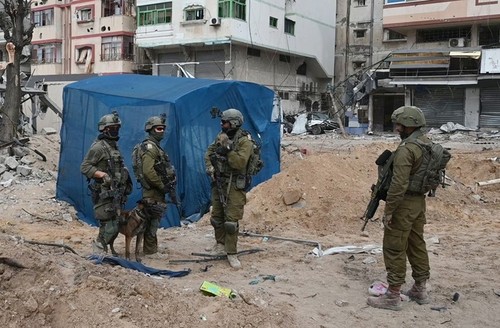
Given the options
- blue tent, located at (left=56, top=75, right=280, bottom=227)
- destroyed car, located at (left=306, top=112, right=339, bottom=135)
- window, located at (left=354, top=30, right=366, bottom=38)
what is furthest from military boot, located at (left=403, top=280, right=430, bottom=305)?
window, located at (left=354, top=30, right=366, bottom=38)

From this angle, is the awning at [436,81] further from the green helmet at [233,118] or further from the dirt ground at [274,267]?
the green helmet at [233,118]

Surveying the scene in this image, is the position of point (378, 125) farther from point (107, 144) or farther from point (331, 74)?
point (107, 144)

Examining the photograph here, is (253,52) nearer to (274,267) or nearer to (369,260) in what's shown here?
(369,260)

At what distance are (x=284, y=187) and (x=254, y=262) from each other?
3047 millimetres

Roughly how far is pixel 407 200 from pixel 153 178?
110 inches

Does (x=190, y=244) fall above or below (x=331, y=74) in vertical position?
below

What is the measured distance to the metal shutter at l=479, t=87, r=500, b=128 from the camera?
25531mm

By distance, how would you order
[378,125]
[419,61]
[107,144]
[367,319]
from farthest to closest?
[378,125]
[419,61]
[107,144]
[367,319]

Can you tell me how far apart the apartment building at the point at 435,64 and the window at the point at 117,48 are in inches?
583

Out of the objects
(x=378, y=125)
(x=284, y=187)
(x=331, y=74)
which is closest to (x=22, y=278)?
(x=284, y=187)

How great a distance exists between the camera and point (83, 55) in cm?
3803

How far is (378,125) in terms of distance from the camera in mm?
31438

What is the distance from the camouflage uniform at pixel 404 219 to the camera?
4402 millimetres

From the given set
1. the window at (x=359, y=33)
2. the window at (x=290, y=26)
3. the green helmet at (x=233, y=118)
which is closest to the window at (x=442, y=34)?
the window at (x=359, y=33)
